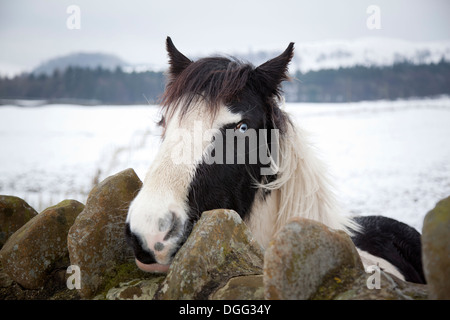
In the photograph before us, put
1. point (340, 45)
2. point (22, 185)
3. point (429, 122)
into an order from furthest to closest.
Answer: point (340, 45), point (429, 122), point (22, 185)

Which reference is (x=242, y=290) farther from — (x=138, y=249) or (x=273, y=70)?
(x=273, y=70)

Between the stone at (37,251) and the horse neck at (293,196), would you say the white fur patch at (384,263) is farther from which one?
the stone at (37,251)

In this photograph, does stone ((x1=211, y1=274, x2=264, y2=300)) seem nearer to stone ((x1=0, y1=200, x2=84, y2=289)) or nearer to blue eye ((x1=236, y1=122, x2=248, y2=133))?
blue eye ((x1=236, y1=122, x2=248, y2=133))

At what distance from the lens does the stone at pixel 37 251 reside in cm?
175

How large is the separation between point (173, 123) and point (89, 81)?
39700mm

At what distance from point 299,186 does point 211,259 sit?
1.11 metres

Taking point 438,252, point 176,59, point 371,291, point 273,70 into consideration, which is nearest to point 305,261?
point 371,291

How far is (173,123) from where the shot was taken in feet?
6.18

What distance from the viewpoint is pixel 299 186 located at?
2.22 m

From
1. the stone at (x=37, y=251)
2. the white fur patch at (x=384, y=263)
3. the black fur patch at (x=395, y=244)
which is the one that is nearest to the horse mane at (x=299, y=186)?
the white fur patch at (x=384, y=263)

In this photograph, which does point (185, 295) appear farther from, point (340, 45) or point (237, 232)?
point (340, 45)

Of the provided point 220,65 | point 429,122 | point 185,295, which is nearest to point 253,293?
point 185,295

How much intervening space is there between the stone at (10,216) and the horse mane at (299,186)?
1.89 m

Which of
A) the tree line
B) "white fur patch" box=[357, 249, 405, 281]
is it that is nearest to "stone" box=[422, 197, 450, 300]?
"white fur patch" box=[357, 249, 405, 281]
